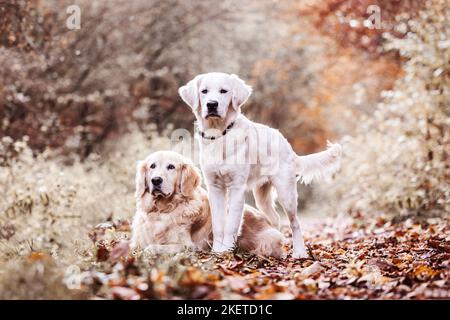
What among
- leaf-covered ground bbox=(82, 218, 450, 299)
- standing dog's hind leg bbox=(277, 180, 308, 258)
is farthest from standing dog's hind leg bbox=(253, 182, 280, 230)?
leaf-covered ground bbox=(82, 218, 450, 299)

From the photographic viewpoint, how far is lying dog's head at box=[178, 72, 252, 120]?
4.89m

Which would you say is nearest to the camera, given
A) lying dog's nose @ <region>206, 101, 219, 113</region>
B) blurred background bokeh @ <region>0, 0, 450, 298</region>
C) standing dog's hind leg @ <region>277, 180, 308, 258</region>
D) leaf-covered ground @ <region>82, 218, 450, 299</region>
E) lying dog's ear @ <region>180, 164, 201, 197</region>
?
leaf-covered ground @ <region>82, 218, 450, 299</region>

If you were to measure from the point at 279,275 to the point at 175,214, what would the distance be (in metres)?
1.31

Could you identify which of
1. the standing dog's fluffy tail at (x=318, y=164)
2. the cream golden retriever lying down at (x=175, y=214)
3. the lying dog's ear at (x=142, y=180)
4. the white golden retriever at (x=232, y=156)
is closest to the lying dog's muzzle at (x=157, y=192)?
the cream golden retriever lying down at (x=175, y=214)

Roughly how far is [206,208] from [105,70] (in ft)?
24.6

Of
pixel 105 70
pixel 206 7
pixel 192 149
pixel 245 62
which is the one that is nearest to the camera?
pixel 192 149

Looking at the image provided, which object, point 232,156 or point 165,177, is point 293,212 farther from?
point 165,177

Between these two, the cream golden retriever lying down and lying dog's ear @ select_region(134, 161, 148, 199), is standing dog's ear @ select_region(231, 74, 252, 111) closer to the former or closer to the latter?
the cream golden retriever lying down

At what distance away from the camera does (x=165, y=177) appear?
4.97 meters

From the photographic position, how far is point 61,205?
6.70 m

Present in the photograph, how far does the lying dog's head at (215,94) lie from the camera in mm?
4891

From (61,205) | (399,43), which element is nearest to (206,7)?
(399,43)

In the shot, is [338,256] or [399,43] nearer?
[338,256]
